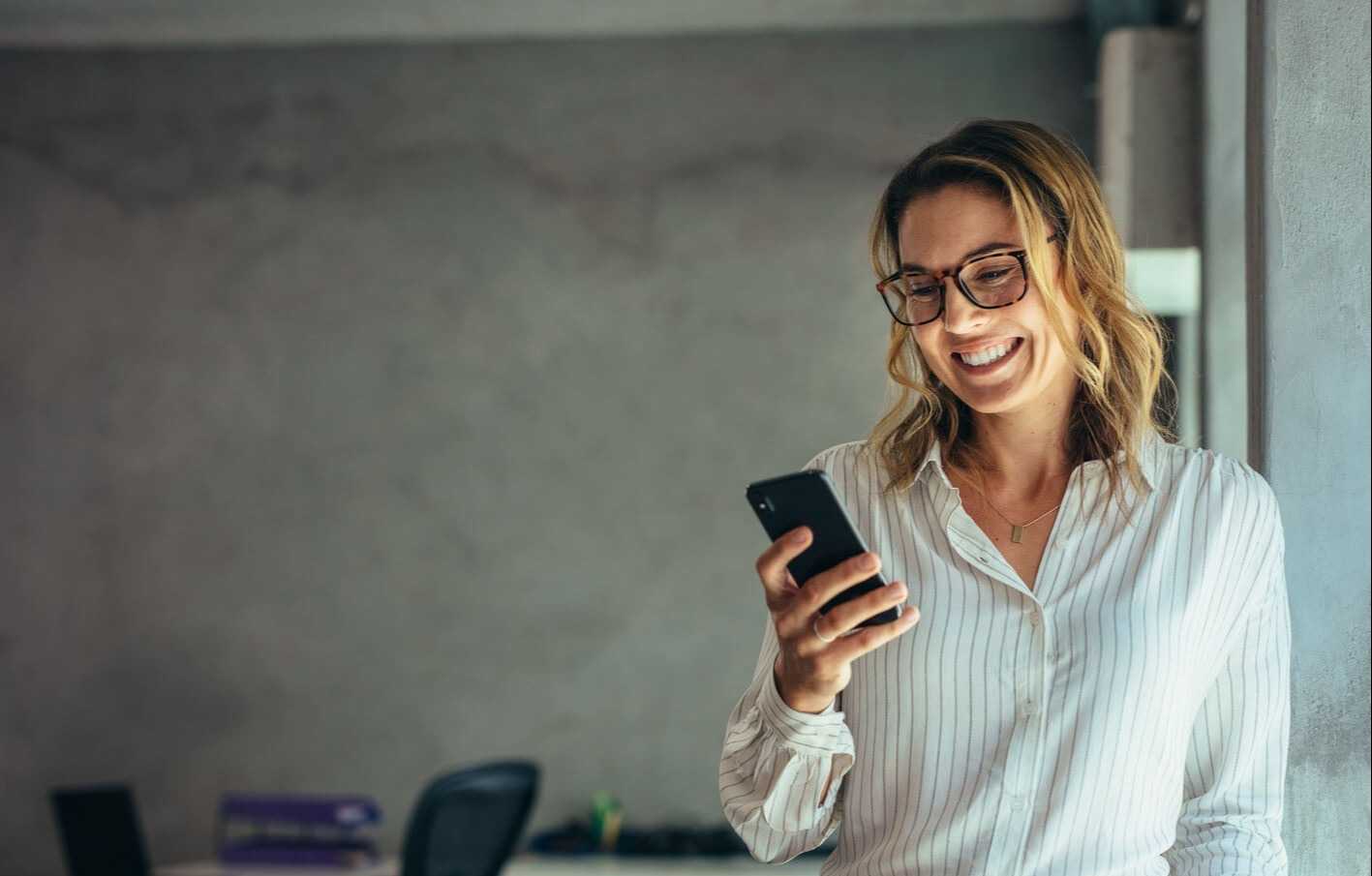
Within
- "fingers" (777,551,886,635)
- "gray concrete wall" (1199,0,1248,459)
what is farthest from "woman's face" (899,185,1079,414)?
"gray concrete wall" (1199,0,1248,459)

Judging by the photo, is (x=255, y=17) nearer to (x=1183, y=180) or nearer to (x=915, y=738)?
(x=1183, y=180)

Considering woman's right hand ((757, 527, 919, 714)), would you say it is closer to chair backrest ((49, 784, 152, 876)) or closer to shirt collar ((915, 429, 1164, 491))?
shirt collar ((915, 429, 1164, 491))

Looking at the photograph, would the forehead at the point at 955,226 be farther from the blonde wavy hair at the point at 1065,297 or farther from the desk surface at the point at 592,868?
the desk surface at the point at 592,868

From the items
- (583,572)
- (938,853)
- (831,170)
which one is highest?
(831,170)

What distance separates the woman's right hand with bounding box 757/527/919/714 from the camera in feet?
3.96

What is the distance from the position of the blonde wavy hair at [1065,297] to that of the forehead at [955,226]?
11mm

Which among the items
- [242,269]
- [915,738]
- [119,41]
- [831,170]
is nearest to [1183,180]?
[831,170]

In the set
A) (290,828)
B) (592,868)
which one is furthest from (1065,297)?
(290,828)

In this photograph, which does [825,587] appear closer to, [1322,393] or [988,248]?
[988,248]

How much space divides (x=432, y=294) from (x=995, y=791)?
3.68 meters

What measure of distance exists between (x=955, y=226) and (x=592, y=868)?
3031 millimetres

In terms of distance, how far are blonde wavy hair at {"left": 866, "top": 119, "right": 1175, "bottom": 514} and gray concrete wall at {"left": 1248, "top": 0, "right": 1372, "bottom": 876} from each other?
0.51ft

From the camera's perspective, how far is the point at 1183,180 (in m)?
3.41

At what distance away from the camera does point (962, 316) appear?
132cm
